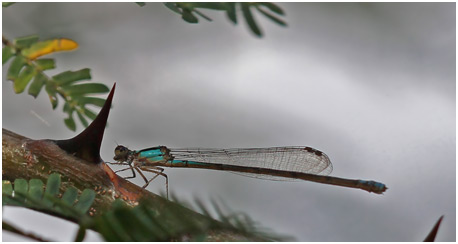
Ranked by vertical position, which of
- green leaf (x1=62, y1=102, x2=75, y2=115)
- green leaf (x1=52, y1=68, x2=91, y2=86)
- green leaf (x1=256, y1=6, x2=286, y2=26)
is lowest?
green leaf (x1=62, y1=102, x2=75, y2=115)

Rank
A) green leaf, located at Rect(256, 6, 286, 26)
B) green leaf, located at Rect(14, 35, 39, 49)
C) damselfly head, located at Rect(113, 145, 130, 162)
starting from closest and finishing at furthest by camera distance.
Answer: green leaf, located at Rect(256, 6, 286, 26), green leaf, located at Rect(14, 35, 39, 49), damselfly head, located at Rect(113, 145, 130, 162)

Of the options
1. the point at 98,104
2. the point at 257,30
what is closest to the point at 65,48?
the point at 98,104

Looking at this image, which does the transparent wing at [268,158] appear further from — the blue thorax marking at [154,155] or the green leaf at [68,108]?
the green leaf at [68,108]

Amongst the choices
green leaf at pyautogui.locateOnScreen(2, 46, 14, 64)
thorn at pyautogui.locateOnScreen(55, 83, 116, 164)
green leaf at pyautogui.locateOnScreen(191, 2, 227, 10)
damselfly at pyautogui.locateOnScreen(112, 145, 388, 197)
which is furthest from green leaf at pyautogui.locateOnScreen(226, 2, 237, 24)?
damselfly at pyautogui.locateOnScreen(112, 145, 388, 197)

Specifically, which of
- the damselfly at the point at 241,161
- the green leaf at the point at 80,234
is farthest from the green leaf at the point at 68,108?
the damselfly at the point at 241,161

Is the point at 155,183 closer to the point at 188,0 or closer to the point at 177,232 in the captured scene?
the point at 188,0

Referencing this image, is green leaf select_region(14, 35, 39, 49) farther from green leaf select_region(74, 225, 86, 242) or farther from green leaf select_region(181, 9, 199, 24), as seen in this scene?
green leaf select_region(74, 225, 86, 242)
